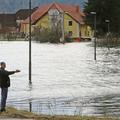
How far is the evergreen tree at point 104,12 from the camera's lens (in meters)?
118

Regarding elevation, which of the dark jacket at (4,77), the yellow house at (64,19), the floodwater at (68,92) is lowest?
the floodwater at (68,92)

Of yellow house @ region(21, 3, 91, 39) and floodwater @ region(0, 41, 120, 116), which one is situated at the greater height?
yellow house @ region(21, 3, 91, 39)

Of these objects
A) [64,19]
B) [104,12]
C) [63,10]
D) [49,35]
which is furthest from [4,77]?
[63,10]

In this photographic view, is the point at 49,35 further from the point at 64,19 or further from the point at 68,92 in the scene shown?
the point at 68,92

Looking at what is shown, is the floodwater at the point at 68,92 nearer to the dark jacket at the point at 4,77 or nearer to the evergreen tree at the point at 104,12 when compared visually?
the dark jacket at the point at 4,77

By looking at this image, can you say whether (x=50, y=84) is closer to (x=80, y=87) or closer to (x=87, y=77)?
(x=80, y=87)

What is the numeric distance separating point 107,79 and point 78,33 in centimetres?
12460

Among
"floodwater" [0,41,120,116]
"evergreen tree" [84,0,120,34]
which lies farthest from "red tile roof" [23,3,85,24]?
"floodwater" [0,41,120,116]

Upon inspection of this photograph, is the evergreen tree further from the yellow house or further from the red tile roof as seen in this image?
the red tile roof

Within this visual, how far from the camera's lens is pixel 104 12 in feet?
396

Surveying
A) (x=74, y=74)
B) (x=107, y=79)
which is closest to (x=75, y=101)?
(x=107, y=79)

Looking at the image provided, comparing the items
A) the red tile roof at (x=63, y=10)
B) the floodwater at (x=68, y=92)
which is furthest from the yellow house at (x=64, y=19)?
the floodwater at (x=68, y=92)

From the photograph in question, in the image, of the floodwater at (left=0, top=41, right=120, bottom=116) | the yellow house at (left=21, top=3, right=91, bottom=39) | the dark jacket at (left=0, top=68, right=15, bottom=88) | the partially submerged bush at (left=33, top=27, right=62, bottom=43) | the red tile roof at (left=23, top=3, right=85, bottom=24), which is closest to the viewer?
the dark jacket at (left=0, top=68, right=15, bottom=88)

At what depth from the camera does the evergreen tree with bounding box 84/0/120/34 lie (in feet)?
388
